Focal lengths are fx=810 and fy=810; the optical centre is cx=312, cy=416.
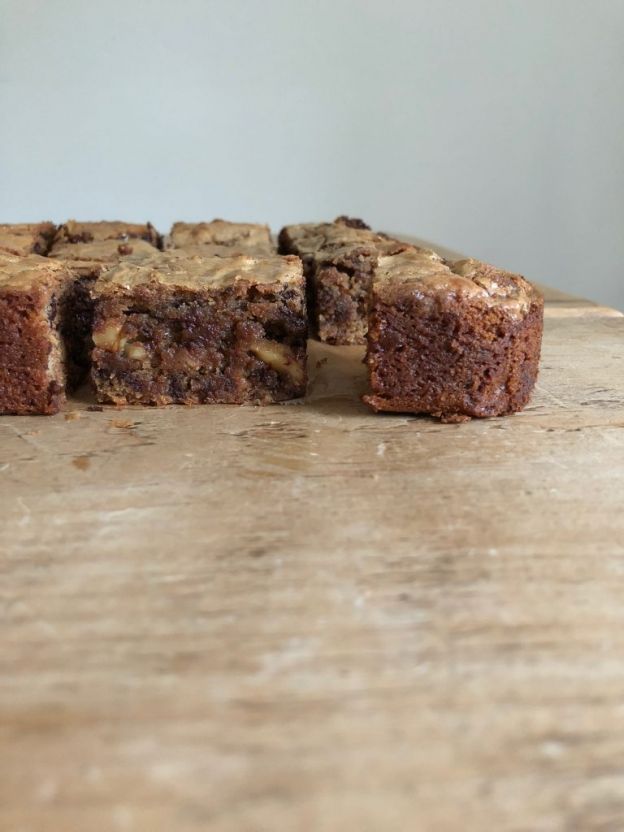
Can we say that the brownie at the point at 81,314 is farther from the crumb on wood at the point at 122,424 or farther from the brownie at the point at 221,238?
the brownie at the point at 221,238

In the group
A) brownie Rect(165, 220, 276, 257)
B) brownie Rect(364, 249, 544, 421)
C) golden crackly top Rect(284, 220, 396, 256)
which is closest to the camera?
brownie Rect(364, 249, 544, 421)

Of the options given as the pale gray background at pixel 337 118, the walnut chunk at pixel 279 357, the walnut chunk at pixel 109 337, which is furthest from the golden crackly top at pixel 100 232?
the pale gray background at pixel 337 118

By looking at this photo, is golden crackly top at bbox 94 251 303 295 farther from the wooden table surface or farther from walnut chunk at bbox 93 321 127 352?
the wooden table surface

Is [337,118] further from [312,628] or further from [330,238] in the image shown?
[312,628]

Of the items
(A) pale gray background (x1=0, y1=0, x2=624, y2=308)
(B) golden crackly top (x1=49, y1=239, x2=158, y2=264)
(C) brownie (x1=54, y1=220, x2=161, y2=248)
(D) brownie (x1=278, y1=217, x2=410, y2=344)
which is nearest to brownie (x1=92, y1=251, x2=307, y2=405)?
(B) golden crackly top (x1=49, y1=239, x2=158, y2=264)

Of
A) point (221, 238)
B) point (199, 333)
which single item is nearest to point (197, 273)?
point (199, 333)
